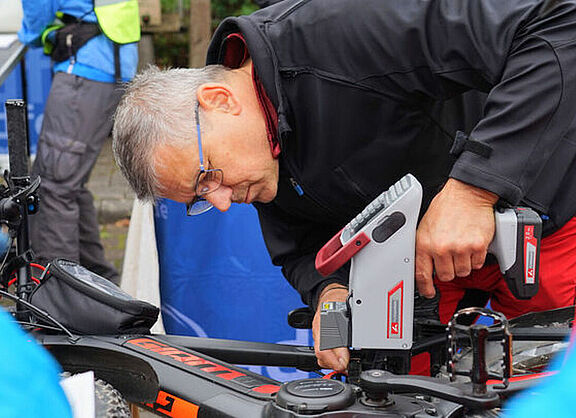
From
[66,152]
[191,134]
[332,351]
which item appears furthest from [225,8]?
[332,351]

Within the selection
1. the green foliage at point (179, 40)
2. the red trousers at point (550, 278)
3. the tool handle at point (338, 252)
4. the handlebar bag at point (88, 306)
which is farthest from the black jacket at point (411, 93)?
the green foliage at point (179, 40)

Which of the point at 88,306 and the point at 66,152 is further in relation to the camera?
the point at 66,152

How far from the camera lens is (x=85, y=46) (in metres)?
3.98

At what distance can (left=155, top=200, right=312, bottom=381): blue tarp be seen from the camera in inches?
119

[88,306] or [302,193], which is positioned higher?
[302,193]

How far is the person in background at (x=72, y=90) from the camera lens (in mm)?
3973

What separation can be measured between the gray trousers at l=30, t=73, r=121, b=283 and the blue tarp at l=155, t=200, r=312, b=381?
109 centimetres

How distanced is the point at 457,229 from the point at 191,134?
0.63 m

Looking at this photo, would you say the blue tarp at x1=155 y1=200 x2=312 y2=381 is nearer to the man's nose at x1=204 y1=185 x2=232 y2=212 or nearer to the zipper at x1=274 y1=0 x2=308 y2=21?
the man's nose at x1=204 y1=185 x2=232 y2=212

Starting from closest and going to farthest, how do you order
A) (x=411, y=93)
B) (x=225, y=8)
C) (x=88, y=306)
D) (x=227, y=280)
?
(x=411, y=93) < (x=88, y=306) < (x=227, y=280) < (x=225, y=8)

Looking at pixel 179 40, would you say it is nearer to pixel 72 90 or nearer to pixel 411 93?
pixel 72 90

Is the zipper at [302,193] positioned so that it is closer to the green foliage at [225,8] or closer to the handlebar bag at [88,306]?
the handlebar bag at [88,306]

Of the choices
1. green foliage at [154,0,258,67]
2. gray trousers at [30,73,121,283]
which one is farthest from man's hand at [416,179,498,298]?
green foliage at [154,0,258,67]

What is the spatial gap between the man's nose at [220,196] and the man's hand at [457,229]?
0.51m
